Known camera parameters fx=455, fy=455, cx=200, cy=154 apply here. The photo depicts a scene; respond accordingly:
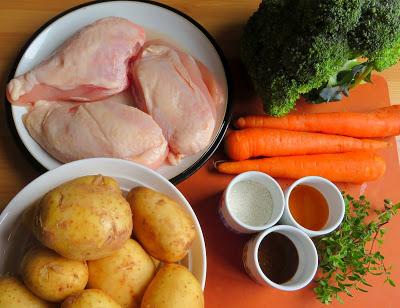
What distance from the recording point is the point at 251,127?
1.16 metres

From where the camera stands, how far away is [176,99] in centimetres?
108

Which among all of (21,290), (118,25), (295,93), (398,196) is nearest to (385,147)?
(398,196)

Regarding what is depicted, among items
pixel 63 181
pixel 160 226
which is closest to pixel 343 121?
pixel 160 226

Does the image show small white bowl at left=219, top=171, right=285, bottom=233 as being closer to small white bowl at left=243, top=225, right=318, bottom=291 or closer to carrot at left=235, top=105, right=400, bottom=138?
small white bowl at left=243, top=225, right=318, bottom=291

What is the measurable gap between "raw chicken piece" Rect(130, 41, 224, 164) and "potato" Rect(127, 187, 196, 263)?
238mm

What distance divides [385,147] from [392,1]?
0.40 m

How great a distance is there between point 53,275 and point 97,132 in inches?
14.5

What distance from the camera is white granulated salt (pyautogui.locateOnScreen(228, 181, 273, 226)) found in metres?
1.05

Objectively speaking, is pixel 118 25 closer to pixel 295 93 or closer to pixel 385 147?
pixel 295 93

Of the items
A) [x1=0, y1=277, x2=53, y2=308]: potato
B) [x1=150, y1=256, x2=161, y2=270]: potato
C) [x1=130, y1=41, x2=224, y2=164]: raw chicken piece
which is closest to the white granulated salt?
[x1=130, y1=41, x2=224, y2=164]: raw chicken piece

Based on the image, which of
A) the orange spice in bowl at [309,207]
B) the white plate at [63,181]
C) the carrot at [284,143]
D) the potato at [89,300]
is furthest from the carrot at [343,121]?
the potato at [89,300]

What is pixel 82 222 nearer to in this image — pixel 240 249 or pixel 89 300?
pixel 89 300

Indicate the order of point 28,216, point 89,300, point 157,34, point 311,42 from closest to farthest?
point 89,300, point 28,216, point 311,42, point 157,34

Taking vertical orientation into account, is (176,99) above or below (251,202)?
above
